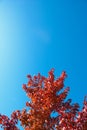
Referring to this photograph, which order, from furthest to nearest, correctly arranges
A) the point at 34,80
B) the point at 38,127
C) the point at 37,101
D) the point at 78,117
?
the point at 34,80
the point at 37,101
the point at 38,127
the point at 78,117

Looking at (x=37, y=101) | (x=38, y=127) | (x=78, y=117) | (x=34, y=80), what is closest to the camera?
(x=78, y=117)

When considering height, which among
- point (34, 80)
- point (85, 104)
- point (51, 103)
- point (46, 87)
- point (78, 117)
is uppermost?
point (34, 80)

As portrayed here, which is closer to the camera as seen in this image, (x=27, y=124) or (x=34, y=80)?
(x=27, y=124)

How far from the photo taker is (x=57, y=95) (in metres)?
10.9

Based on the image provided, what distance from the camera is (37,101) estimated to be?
1070 cm

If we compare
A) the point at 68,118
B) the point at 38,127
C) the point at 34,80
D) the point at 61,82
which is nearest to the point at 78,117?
the point at 68,118

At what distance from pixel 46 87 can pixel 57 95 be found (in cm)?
50

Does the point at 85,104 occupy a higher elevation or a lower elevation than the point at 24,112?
lower

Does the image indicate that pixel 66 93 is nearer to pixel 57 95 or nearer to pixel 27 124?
pixel 57 95

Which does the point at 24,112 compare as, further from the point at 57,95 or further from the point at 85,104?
the point at 85,104

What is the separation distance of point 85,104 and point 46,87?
1735 millimetres

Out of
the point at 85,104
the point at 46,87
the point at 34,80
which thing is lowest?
the point at 85,104

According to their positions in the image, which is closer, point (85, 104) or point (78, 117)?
point (78, 117)

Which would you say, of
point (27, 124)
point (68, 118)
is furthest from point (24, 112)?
point (68, 118)
